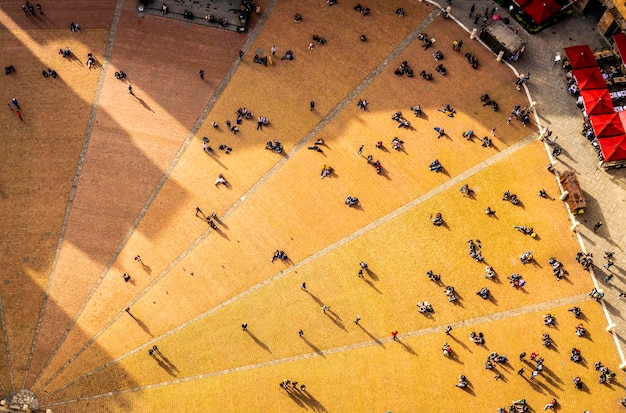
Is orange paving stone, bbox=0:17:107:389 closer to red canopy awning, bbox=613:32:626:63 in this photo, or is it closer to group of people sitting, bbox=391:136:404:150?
group of people sitting, bbox=391:136:404:150

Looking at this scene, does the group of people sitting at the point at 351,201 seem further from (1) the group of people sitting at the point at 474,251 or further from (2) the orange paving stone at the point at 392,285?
(1) the group of people sitting at the point at 474,251

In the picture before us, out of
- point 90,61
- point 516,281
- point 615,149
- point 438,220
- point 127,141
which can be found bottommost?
point 516,281

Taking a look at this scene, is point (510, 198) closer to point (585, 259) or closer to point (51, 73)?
point (585, 259)

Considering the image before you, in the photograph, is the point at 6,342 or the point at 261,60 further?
the point at 261,60

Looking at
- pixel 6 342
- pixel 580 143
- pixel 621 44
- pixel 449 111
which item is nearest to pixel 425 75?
pixel 449 111

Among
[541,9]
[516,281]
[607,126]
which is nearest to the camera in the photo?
[516,281]

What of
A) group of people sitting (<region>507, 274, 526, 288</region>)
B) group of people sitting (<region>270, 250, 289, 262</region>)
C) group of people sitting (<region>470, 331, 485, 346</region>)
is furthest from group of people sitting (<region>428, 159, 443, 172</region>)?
group of people sitting (<region>270, 250, 289, 262</region>)

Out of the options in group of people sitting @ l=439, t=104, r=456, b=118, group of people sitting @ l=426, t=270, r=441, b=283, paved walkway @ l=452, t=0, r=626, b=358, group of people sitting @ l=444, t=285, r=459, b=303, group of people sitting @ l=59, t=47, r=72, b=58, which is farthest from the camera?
group of people sitting @ l=59, t=47, r=72, b=58
